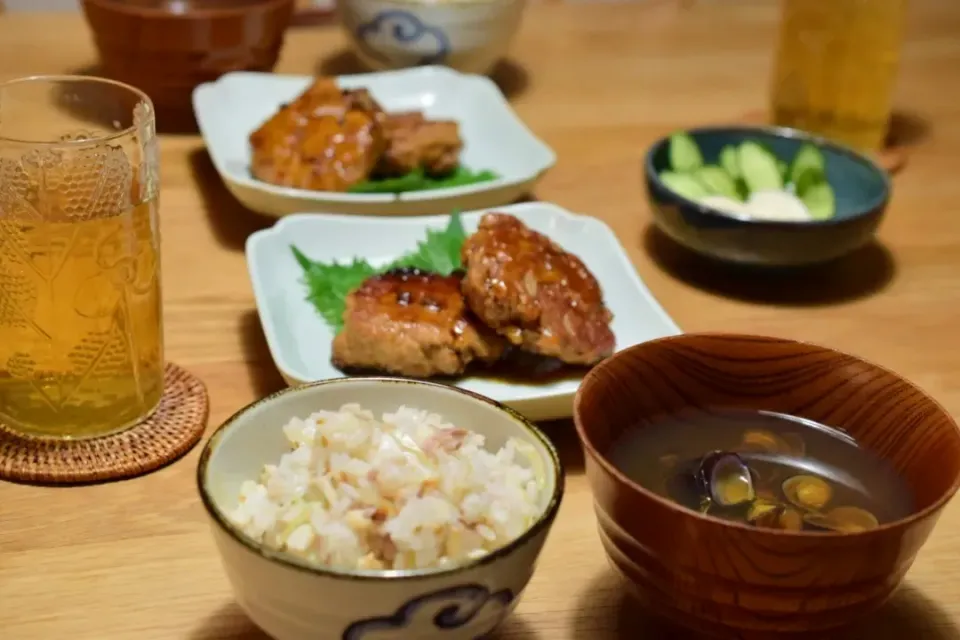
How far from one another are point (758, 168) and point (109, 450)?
3.48 ft

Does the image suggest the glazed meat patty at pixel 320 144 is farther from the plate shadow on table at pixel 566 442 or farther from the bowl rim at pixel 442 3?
the plate shadow on table at pixel 566 442

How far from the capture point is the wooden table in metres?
0.90

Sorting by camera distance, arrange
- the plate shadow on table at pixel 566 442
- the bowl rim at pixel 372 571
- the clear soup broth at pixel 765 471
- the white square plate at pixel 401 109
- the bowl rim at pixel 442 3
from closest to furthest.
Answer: the bowl rim at pixel 372 571 < the clear soup broth at pixel 765 471 < the plate shadow on table at pixel 566 442 < the white square plate at pixel 401 109 < the bowl rim at pixel 442 3

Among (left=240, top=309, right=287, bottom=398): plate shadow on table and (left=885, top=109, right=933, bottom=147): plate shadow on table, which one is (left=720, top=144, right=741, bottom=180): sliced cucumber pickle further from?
(left=240, top=309, right=287, bottom=398): plate shadow on table

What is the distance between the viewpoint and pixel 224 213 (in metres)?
1.62

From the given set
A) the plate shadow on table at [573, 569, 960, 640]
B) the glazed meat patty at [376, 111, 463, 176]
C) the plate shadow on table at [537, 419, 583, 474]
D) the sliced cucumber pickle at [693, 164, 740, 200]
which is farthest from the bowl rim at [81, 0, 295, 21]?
the plate shadow on table at [573, 569, 960, 640]

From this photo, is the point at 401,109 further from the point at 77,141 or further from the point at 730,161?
the point at 77,141

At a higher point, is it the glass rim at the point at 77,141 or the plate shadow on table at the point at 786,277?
the glass rim at the point at 77,141

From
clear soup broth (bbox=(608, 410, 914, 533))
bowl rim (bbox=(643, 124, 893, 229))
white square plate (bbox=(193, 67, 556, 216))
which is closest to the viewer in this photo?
clear soup broth (bbox=(608, 410, 914, 533))

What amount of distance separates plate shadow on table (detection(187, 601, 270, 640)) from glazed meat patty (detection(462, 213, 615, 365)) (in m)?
0.43

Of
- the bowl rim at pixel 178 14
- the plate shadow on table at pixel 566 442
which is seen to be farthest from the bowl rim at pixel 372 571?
the bowl rim at pixel 178 14

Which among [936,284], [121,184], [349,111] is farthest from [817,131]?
[121,184]

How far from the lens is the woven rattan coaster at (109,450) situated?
1018mm

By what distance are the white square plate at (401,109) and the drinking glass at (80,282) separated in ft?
1.40
